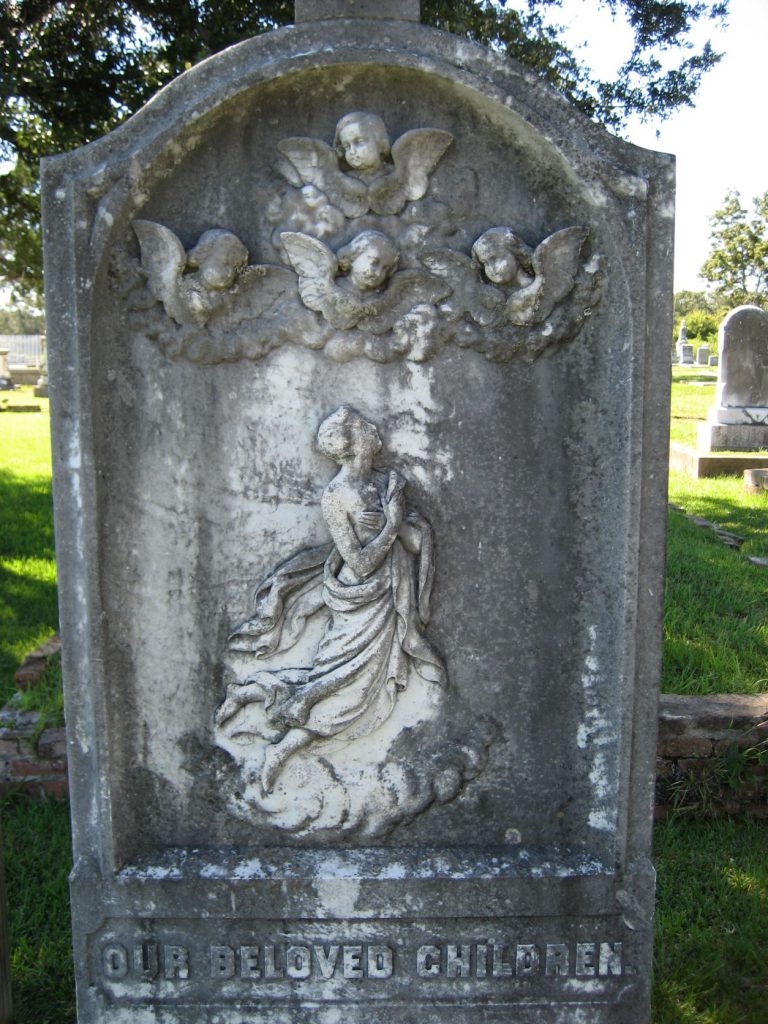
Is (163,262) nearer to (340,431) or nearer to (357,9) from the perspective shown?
(340,431)

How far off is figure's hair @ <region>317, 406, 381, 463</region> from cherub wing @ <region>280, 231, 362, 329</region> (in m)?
0.20

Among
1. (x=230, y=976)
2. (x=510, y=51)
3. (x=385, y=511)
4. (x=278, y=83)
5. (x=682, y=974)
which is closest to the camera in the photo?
(x=278, y=83)

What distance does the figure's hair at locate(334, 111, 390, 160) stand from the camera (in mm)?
1961

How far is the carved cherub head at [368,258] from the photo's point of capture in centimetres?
200

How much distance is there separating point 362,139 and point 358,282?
0.30m

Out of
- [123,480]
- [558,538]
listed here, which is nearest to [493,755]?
[558,538]

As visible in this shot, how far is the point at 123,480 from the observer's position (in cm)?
211

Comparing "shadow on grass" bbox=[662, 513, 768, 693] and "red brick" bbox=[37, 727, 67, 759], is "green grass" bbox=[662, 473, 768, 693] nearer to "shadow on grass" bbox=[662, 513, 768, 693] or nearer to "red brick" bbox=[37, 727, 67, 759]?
"shadow on grass" bbox=[662, 513, 768, 693]

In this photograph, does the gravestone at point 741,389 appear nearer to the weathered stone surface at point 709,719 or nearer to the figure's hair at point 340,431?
the weathered stone surface at point 709,719

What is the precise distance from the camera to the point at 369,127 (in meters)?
1.96

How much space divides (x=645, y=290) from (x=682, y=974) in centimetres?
204

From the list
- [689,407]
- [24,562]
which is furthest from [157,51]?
[689,407]

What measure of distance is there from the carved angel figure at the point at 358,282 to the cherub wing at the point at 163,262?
0.24 metres

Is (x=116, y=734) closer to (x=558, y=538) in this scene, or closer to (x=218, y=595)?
(x=218, y=595)
